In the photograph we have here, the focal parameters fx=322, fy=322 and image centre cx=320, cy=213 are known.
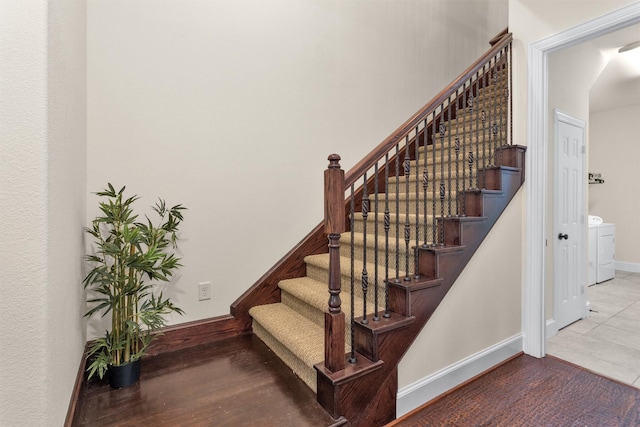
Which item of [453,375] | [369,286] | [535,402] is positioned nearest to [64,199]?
[369,286]

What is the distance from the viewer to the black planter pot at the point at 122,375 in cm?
168

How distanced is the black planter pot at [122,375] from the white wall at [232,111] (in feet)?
1.38

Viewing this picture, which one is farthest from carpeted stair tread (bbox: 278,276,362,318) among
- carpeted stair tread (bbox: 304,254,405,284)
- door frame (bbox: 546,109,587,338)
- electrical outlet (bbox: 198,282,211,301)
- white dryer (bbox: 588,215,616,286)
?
white dryer (bbox: 588,215,616,286)

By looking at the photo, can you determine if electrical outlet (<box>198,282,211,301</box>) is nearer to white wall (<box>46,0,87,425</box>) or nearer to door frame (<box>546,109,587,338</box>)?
white wall (<box>46,0,87,425</box>)

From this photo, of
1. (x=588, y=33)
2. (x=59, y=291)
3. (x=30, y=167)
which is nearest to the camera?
(x=30, y=167)

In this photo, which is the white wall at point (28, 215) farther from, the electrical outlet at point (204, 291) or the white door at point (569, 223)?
the white door at point (569, 223)

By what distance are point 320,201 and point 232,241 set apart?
2.73 feet

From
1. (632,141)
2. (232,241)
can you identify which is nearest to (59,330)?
(232,241)

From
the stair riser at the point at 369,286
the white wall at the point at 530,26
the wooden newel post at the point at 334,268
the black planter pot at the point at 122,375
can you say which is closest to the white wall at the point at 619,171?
the white wall at the point at 530,26

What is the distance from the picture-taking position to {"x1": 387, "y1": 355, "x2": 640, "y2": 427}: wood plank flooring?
5.53 feet

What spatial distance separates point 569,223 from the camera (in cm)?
304

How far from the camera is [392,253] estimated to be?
2129 mm

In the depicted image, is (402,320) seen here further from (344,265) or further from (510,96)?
(510,96)

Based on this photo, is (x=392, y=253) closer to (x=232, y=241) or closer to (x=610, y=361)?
(x=232, y=241)
